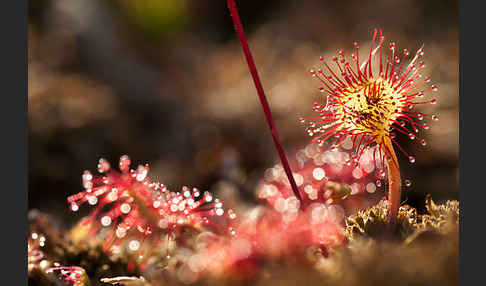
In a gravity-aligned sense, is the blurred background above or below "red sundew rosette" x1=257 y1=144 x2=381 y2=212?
above

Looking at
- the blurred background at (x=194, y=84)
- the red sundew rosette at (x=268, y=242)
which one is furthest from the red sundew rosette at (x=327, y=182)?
the blurred background at (x=194, y=84)

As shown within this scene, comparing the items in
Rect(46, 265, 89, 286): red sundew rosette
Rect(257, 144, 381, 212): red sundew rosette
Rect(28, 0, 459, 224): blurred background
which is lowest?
Rect(46, 265, 89, 286): red sundew rosette

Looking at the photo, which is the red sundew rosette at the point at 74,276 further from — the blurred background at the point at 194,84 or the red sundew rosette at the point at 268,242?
the blurred background at the point at 194,84

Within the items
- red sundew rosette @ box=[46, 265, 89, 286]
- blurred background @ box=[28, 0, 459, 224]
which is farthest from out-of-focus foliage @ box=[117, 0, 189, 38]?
red sundew rosette @ box=[46, 265, 89, 286]

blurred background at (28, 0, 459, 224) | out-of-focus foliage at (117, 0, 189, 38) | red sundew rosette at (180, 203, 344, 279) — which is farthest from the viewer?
out-of-focus foliage at (117, 0, 189, 38)

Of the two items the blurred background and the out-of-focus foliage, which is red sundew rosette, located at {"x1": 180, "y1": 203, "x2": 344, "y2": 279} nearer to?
the blurred background

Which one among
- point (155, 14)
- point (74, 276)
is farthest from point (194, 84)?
point (74, 276)

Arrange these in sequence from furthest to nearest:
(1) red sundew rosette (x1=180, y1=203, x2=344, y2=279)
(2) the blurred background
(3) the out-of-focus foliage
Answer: (3) the out-of-focus foliage < (2) the blurred background < (1) red sundew rosette (x1=180, y1=203, x2=344, y2=279)

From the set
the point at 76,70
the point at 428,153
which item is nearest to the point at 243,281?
the point at 428,153
